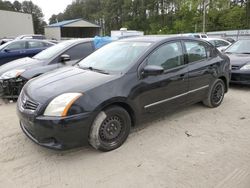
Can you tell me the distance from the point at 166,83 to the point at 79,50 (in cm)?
337

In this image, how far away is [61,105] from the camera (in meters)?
2.97

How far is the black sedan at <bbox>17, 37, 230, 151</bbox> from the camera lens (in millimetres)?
2992

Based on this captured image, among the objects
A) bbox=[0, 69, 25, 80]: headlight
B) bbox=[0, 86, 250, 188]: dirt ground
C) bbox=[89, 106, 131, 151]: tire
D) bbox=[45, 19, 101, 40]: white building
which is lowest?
bbox=[0, 86, 250, 188]: dirt ground

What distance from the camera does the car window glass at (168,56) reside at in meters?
3.86

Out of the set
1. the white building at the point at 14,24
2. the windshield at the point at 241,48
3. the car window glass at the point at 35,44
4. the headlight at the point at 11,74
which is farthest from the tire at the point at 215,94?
the white building at the point at 14,24

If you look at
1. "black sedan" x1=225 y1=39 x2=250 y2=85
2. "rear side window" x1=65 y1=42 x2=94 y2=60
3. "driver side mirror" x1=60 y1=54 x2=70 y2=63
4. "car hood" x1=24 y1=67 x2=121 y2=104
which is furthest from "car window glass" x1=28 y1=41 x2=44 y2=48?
"black sedan" x1=225 y1=39 x2=250 y2=85

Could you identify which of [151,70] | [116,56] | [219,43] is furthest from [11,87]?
[219,43]

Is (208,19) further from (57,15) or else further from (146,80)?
(57,15)

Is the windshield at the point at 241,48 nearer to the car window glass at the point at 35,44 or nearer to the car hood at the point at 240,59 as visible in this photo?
the car hood at the point at 240,59

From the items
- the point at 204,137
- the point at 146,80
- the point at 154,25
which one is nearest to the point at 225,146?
the point at 204,137

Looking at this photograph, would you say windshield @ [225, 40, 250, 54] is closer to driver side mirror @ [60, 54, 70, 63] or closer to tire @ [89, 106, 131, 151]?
driver side mirror @ [60, 54, 70, 63]

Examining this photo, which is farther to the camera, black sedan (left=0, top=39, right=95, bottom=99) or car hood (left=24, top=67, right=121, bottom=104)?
black sedan (left=0, top=39, right=95, bottom=99)

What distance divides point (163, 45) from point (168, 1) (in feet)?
186

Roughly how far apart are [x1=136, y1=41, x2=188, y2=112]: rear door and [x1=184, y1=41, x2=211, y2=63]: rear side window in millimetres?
227
